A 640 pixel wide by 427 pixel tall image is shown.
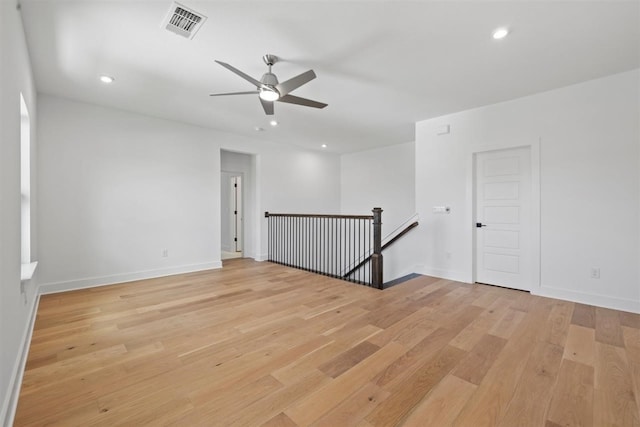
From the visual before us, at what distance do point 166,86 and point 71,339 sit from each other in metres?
2.95

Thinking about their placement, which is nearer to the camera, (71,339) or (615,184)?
(71,339)

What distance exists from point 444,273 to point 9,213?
16.5 ft

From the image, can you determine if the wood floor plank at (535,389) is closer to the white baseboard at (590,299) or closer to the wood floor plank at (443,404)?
the wood floor plank at (443,404)

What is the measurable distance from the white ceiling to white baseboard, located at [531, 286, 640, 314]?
263 cm

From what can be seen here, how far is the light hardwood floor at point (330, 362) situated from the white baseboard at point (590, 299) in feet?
0.46

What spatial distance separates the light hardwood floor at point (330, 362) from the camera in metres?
1.57

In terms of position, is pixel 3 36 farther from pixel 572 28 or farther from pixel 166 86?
pixel 572 28

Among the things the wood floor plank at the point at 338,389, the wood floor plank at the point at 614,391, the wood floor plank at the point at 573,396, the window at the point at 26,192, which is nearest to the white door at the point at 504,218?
the wood floor plank at the point at 614,391

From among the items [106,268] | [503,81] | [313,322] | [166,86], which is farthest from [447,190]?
[106,268]

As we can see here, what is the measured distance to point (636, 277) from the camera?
3.06 metres

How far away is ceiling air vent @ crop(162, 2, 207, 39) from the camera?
2.12 m

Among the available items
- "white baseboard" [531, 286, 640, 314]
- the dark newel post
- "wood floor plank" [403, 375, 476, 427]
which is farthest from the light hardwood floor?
the dark newel post

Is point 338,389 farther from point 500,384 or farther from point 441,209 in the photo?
point 441,209

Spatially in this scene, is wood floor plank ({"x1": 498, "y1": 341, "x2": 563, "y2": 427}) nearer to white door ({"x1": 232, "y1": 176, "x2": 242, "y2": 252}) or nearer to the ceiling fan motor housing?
the ceiling fan motor housing
